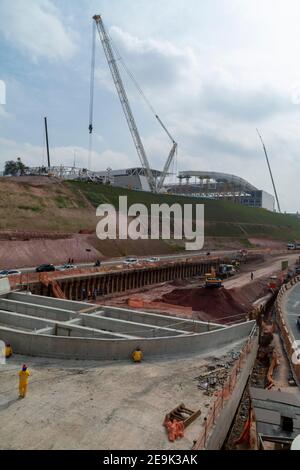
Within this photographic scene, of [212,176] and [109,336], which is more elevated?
[212,176]

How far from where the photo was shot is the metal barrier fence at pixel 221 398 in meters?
10.9

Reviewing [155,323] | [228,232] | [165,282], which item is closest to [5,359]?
[155,323]

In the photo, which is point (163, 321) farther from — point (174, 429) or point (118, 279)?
point (118, 279)

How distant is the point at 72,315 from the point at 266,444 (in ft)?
A: 45.2

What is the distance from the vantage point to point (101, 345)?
1736 cm

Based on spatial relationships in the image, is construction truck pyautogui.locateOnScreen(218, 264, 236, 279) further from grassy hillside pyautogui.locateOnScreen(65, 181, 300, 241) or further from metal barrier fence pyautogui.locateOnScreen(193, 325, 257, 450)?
grassy hillside pyautogui.locateOnScreen(65, 181, 300, 241)

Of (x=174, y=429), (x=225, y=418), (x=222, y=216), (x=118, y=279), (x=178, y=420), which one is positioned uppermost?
(x=222, y=216)

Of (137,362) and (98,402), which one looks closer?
(98,402)

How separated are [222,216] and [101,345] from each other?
10977 cm

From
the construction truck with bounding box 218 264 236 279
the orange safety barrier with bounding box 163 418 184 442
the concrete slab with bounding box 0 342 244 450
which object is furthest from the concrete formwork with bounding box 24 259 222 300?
the orange safety barrier with bounding box 163 418 184 442

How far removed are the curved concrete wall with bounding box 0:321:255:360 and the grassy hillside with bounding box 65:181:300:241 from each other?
68146 millimetres

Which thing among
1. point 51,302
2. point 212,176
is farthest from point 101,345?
point 212,176

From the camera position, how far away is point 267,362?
78.3 ft

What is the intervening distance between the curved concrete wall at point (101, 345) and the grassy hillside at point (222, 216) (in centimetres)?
6815
